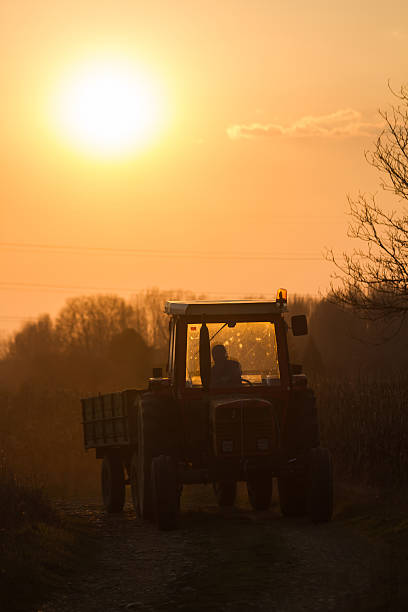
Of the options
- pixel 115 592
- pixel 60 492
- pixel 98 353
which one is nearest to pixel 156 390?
pixel 115 592

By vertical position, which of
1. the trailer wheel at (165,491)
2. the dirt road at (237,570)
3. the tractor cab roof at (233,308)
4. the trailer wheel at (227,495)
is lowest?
the dirt road at (237,570)

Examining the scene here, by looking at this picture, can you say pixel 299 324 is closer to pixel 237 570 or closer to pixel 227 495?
pixel 237 570

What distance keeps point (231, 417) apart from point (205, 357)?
0.97 m

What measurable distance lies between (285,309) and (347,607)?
587 centimetres

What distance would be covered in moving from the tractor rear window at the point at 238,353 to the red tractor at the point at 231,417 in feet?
0.05

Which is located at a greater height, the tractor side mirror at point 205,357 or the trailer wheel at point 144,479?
the tractor side mirror at point 205,357

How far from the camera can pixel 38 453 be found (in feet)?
90.1

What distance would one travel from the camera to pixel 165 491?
12766mm

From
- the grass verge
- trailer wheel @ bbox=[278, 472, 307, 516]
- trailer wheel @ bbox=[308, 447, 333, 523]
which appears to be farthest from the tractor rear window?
the grass verge

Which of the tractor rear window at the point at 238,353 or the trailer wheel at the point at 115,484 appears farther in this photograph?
the trailer wheel at the point at 115,484

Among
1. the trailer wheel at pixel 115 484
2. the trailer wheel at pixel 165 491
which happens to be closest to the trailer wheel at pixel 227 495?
the trailer wheel at pixel 115 484

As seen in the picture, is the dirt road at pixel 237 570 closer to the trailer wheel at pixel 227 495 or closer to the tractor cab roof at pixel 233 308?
the trailer wheel at pixel 227 495

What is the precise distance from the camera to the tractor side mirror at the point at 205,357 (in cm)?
1223

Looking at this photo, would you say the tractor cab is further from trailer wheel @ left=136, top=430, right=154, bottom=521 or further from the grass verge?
the grass verge
